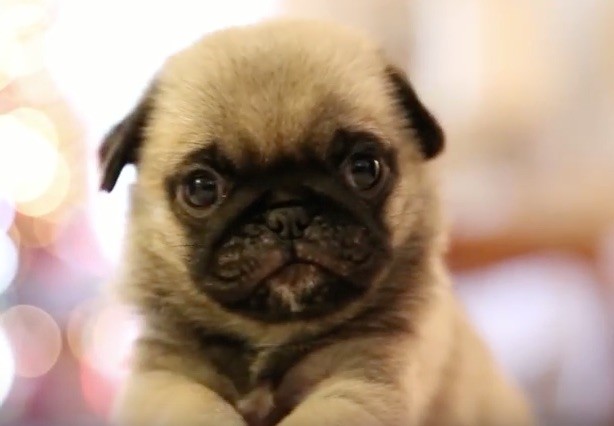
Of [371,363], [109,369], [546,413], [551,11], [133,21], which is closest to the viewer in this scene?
[371,363]

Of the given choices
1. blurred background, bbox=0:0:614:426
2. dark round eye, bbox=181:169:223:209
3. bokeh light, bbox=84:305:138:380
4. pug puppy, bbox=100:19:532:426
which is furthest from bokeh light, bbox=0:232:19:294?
dark round eye, bbox=181:169:223:209

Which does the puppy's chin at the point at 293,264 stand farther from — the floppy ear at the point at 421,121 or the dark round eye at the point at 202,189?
the floppy ear at the point at 421,121

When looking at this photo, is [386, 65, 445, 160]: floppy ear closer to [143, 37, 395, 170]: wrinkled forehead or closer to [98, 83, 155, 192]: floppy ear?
[143, 37, 395, 170]: wrinkled forehead

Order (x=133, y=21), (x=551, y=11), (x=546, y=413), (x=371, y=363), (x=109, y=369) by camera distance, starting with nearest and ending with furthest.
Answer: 1. (x=371, y=363)
2. (x=546, y=413)
3. (x=109, y=369)
4. (x=133, y=21)
5. (x=551, y=11)

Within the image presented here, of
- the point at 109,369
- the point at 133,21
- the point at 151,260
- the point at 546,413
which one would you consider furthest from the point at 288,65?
the point at 133,21

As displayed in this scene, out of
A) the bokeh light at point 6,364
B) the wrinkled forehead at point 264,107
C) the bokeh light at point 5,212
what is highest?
the wrinkled forehead at point 264,107

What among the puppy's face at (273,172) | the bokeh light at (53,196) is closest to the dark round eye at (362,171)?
the puppy's face at (273,172)

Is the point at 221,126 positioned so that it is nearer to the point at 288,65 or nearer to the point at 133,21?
the point at 288,65

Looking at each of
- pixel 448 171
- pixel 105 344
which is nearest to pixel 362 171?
pixel 105 344
